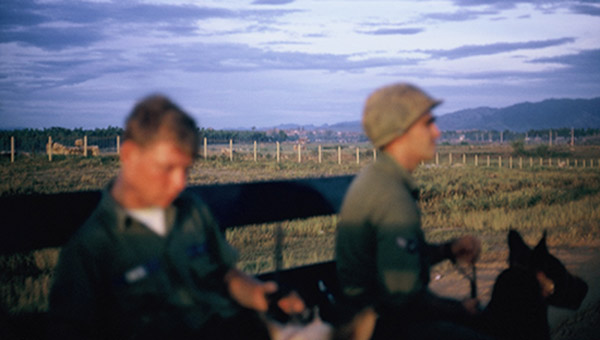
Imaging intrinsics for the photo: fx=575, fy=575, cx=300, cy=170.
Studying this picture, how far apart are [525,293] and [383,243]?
3.43 feet

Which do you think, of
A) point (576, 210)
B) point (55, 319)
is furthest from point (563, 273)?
point (576, 210)

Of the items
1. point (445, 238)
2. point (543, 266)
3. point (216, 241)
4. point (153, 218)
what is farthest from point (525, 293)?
point (445, 238)

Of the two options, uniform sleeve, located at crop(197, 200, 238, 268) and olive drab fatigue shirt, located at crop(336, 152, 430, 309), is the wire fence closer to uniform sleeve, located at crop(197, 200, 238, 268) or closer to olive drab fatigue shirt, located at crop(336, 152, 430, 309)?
uniform sleeve, located at crop(197, 200, 238, 268)

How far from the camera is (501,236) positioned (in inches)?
356

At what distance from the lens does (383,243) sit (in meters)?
2.06

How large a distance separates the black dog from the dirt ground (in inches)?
70.7

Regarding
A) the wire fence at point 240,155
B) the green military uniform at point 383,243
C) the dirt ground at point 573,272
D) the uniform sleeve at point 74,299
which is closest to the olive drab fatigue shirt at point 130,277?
the uniform sleeve at point 74,299

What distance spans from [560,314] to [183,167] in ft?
13.2

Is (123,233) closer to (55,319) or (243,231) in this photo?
(55,319)

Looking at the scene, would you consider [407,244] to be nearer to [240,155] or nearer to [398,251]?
[398,251]

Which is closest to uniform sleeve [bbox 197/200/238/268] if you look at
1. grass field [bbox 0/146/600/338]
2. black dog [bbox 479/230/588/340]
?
black dog [bbox 479/230/588/340]

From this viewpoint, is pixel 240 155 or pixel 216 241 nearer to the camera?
pixel 216 241

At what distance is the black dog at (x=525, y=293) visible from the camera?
8.75ft

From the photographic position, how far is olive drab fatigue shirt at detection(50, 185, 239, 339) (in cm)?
174
